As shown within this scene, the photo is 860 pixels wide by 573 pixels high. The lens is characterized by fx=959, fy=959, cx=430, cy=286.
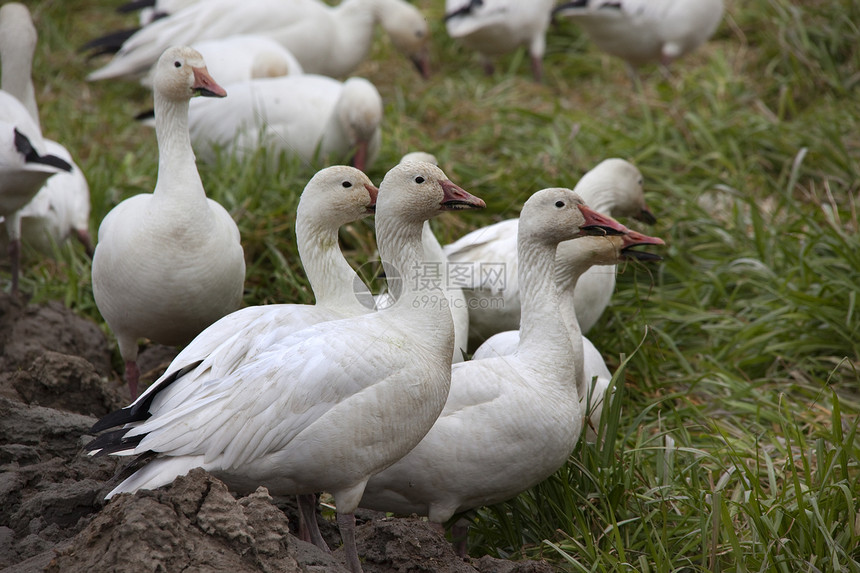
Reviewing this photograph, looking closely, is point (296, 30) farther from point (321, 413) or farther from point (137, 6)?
point (321, 413)

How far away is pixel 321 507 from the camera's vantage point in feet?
10.9

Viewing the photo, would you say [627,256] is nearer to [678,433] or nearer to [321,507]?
[678,433]

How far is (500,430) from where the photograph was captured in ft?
9.14

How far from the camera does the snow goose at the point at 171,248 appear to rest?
11.5ft

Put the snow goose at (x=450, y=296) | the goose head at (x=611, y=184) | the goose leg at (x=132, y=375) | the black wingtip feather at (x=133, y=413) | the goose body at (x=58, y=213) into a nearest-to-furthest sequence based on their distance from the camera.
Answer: the black wingtip feather at (x=133, y=413) → the snow goose at (x=450, y=296) → the goose leg at (x=132, y=375) → the goose head at (x=611, y=184) → the goose body at (x=58, y=213)

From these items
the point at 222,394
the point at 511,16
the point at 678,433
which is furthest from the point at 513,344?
the point at 511,16

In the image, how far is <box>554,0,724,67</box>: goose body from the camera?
280 inches

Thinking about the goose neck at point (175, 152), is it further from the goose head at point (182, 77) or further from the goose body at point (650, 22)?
the goose body at point (650, 22)

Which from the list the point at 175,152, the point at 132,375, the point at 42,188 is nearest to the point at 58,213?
the point at 42,188

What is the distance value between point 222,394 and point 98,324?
2205 mm

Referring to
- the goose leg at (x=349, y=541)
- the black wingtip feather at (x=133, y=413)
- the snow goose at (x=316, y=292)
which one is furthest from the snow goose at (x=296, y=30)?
the goose leg at (x=349, y=541)

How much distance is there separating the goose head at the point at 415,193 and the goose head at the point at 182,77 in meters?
1.30

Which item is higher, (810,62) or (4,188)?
(4,188)

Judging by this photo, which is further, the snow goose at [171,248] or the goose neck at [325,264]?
the snow goose at [171,248]
